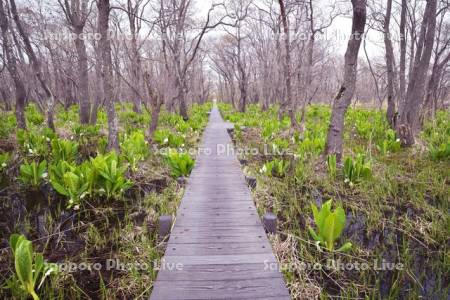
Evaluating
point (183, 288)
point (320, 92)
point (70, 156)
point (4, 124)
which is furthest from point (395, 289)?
point (320, 92)

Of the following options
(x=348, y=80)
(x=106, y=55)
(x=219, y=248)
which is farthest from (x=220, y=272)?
(x=106, y=55)

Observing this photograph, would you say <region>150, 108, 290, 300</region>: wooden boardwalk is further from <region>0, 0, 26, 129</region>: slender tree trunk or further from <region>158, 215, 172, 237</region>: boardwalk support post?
<region>0, 0, 26, 129</region>: slender tree trunk

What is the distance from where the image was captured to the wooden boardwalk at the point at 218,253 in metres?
2.02

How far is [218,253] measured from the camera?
8.17 feet

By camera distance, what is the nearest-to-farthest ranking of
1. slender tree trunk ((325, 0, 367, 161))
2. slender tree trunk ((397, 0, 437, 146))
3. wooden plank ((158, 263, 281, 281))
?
wooden plank ((158, 263, 281, 281)) < slender tree trunk ((325, 0, 367, 161)) < slender tree trunk ((397, 0, 437, 146))

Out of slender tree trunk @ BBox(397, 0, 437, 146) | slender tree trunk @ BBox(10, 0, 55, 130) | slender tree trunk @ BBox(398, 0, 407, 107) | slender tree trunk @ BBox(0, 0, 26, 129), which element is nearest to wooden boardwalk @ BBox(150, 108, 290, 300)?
slender tree trunk @ BBox(397, 0, 437, 146)

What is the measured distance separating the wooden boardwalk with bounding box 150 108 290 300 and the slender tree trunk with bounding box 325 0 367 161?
204cm

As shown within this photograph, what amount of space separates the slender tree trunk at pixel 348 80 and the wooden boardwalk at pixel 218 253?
2.04 meters

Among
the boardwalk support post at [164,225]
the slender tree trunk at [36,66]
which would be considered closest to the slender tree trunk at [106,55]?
the boardwalk support post at [164,225]

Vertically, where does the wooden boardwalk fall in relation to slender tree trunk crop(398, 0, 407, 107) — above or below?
below

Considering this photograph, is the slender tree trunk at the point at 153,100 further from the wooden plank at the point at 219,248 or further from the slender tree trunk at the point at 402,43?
the slender tree trunk at the point at 402,43

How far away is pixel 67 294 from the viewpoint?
7.01 feet

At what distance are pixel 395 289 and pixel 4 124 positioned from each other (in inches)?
382

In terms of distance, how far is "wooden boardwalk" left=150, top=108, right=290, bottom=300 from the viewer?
2.02 metres
